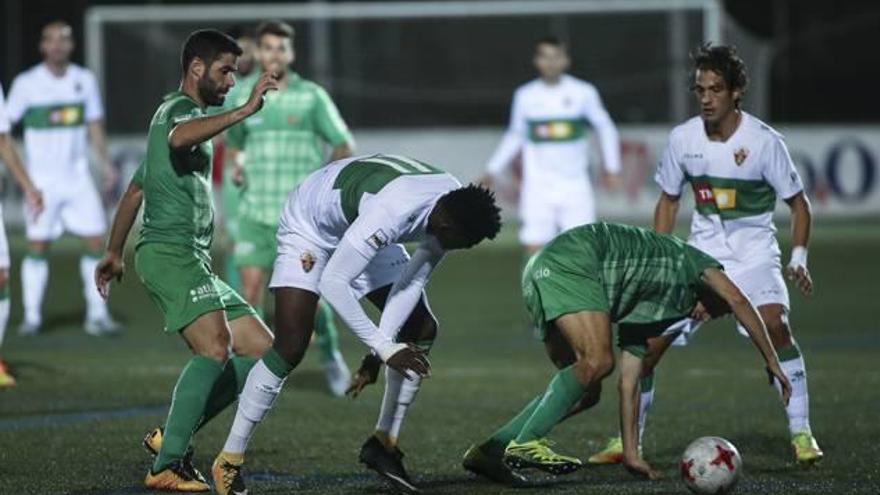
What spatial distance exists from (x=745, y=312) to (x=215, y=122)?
252 centimetres

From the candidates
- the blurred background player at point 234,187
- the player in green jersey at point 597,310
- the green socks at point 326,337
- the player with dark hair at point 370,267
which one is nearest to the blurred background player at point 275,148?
the green socks at point 326,337

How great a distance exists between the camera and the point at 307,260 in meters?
8.56

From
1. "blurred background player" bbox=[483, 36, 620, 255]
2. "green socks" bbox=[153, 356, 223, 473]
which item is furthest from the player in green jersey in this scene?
"blurred background player" bbox=[483, 36, 620, 255]

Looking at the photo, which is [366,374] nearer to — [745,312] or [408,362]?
[408,362]

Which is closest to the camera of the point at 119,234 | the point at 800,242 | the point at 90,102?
the point at 119,234

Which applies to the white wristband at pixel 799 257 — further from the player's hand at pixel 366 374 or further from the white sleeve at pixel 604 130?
the white sleeve at pixel 604 130

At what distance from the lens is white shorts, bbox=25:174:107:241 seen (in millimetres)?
16031

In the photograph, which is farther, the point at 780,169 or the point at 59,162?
the point at 59,162

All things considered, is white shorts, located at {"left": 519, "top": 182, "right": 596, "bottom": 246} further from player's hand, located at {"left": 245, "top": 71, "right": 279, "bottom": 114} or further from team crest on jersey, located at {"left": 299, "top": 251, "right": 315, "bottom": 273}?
player's hand, located at {"left": 245, "top": 71, "right": 279, "bottom": 114}

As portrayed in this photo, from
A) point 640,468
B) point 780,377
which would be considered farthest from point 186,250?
point 780,377

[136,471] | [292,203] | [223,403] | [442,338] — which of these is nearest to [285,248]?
[292,203]

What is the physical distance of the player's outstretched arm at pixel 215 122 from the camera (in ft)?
26.6

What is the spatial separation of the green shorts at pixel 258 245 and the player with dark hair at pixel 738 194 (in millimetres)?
3828

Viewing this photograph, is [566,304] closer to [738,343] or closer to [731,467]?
[731,467]
